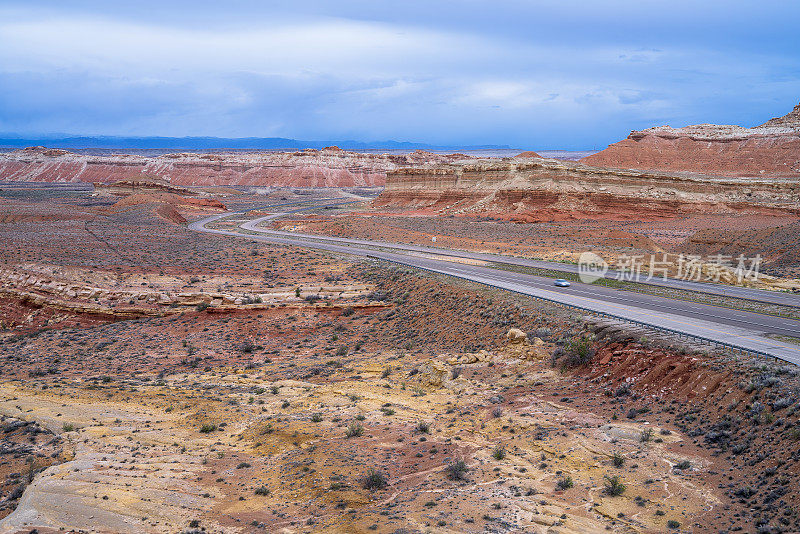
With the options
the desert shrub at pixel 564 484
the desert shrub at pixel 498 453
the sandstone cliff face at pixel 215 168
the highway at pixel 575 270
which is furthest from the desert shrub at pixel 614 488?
the sandstone cliff face at pixel 215 168

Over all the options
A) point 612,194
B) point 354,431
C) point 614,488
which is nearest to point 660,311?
point 614,488

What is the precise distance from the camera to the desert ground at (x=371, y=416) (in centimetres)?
1164

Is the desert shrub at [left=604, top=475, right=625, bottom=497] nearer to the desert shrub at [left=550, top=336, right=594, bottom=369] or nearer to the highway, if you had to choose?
the desert shrub at [left=550, top=336, right=594, bottom=369]

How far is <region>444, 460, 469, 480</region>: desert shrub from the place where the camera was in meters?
13.1

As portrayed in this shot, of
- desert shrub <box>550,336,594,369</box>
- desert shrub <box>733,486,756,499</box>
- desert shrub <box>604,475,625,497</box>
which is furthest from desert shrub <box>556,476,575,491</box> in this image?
desert shrub <box>550,336,594,369</box>

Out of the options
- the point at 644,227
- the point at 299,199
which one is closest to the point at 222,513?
the point at 644,227

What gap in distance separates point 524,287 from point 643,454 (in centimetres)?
1751

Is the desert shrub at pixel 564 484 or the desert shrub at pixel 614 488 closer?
the desert shrub at pixel 614 488

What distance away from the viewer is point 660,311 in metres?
24.9

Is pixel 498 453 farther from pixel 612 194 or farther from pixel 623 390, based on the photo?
pixel 612 194

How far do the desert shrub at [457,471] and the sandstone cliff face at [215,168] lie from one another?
153m

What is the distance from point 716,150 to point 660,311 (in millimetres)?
73900

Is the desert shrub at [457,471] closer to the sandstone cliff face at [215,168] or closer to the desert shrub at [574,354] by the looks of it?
the desert shrub at [574,354]

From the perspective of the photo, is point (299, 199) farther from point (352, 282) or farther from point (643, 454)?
point (643, 454)
